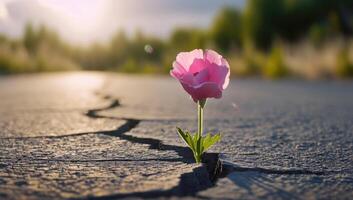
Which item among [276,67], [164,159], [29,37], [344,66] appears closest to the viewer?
[164,159]

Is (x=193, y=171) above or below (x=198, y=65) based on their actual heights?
below

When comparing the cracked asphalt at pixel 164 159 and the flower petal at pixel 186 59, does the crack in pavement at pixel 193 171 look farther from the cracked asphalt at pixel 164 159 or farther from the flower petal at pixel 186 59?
the flower petal at pixel 186 59

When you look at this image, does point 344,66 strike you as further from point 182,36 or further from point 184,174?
point 182,36

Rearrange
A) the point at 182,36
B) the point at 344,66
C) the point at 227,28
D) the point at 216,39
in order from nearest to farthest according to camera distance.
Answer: the point at 344,66, the point at 216,39, the point at 227,28, the point at 182,36

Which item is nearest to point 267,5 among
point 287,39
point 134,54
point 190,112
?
point 287,39

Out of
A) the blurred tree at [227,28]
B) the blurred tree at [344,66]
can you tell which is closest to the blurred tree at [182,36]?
the blurred tree at [227,28]

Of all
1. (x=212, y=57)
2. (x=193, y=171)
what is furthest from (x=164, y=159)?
(x=212, y=57)

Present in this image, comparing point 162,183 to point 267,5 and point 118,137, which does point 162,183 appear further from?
point 267,5
